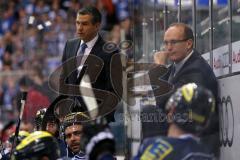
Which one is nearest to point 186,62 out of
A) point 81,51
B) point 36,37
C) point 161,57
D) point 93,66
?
point 161,57

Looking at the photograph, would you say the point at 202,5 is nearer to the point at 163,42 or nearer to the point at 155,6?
the point at 163,42

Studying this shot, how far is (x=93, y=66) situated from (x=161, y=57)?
56 cm

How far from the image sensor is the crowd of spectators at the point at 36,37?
11.1 m

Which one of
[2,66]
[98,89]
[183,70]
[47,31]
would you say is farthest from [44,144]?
[2,66]

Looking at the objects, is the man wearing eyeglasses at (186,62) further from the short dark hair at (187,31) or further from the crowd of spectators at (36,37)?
the crowd of spectators at (36,37)

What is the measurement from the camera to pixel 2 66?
16.2m

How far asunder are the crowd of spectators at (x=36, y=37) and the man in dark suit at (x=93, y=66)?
149cm

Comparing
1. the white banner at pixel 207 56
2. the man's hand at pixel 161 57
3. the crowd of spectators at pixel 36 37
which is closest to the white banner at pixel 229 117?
the white banner at pixel 207 56

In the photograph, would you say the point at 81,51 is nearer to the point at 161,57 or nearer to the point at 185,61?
the point at 161,57

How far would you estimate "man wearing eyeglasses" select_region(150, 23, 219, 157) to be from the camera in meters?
5.53

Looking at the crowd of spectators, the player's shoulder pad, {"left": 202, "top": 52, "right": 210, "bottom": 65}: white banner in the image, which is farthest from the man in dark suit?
the player's shoulder pad

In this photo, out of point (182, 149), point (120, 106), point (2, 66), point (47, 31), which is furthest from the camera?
point (2, 66)

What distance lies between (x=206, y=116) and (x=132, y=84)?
283 cm

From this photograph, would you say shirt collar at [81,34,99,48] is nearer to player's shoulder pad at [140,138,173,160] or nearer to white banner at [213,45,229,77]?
white banner at [213,45,229,77]
